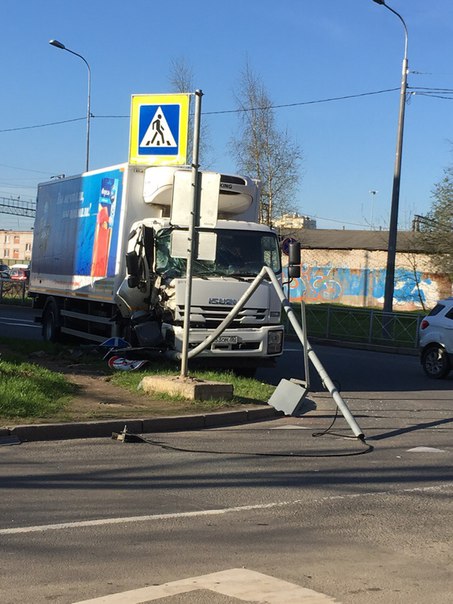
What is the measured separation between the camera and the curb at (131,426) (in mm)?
9625

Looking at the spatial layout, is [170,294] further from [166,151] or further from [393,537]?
[393,537]

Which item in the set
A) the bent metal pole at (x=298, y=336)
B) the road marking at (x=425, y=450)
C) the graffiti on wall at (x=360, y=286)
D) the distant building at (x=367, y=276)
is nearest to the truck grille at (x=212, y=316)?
the bent metal pole at (x=298, y=336)

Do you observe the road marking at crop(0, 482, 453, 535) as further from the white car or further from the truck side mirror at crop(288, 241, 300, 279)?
the white car

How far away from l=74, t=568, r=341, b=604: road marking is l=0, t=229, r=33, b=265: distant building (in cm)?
14341

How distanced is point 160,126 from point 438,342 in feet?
26.8

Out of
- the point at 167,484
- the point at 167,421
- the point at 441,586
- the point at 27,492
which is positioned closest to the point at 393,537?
the point at 441,586

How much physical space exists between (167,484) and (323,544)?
214 centimetres

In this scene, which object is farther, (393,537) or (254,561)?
(393,537)

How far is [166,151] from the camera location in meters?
13.0

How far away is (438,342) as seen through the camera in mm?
18281

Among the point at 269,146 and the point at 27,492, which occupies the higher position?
the point at 269,146

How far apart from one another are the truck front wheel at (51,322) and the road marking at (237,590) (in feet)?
52.1

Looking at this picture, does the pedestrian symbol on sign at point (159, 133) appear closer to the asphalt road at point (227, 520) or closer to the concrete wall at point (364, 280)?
the asphalt road at point (227, 520)

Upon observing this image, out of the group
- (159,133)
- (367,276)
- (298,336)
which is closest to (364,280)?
(367,276)
